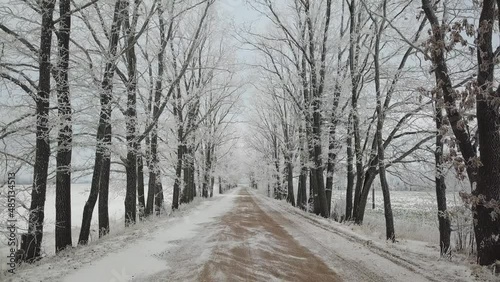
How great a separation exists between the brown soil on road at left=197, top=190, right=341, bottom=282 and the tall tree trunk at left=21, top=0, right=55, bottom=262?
4.15 metres

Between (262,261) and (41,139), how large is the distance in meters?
5.91

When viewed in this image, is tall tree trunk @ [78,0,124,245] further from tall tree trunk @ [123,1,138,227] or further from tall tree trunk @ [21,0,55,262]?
tall tree trunk @ [123,1,138,227]

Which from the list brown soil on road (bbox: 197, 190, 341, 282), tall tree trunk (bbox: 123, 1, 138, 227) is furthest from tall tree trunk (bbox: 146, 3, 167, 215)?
brown soil on road (bbox: 197, 190, 341, 282)

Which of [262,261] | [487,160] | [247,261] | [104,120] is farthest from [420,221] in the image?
[104,120]

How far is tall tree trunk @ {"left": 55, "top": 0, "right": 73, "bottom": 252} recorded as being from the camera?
8484mm

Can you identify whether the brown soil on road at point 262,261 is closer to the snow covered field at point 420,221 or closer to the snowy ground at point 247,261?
the snowy ground at point 247,261

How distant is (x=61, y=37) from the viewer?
28.1 feet

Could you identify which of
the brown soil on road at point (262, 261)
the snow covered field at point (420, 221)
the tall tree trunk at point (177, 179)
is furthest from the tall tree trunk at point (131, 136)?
the snow covered field at point (420, 221)

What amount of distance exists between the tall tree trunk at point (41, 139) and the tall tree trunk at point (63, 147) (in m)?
0.35

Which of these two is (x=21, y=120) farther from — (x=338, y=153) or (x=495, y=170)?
(x=338, y=153)

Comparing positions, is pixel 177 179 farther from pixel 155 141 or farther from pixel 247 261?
pixel 247 261

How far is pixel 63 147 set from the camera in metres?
8.75

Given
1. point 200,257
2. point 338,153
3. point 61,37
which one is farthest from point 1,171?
point 338,153

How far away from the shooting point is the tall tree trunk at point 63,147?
27.8 ft
